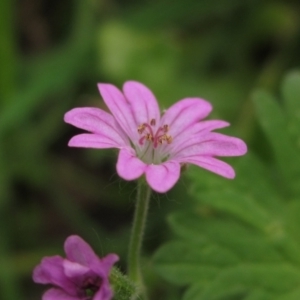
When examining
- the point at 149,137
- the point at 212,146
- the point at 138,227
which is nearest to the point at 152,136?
the point at 149,137

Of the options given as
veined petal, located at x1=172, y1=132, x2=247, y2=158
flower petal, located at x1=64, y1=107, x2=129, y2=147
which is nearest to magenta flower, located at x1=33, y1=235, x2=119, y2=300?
flower petal, located at x1=64, y1=107, x2=129, y2=147

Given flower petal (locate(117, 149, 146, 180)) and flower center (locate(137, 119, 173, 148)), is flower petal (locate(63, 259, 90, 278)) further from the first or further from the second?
flower center (locate(137, 119, 173, 148))

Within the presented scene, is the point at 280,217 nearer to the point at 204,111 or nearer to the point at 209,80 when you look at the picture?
the point at 204,111

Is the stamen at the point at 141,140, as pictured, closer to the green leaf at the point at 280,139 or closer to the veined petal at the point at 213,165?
the veined petal at the point at 213,165

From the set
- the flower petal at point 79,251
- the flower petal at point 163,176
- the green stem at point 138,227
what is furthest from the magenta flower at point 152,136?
the flower petal at point 79,251

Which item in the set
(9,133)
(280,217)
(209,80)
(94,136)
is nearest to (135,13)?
(209,80)

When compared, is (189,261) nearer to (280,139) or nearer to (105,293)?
(280,139)
